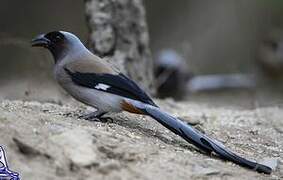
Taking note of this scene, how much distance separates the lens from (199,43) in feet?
52.1

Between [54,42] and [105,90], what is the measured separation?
0.74m

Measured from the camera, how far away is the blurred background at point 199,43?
445 inches

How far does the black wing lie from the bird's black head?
1.33ft

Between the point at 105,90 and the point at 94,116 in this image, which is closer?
the point at 105,90

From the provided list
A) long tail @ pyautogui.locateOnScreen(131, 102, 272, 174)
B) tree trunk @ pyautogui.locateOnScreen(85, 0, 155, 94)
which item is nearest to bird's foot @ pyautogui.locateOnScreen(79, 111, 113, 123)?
long tail @ pyautogui.locateOnScreen(131, 102, 272, 174)

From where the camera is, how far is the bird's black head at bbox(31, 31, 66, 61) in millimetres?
5605

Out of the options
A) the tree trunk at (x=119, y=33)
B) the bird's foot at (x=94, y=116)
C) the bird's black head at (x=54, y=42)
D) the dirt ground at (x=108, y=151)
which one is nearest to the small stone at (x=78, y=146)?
the dirt ground at (x=108, y=151)

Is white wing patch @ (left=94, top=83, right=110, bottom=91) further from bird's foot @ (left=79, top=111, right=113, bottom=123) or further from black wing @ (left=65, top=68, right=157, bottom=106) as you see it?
bird's foot @ (left=79, top=111, right=113, bottom=123)

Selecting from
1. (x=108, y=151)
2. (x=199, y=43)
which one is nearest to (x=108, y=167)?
(x=108, y=151)

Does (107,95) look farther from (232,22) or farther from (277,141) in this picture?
(232,22)

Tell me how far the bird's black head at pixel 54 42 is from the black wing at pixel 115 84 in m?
Answer: 0.41

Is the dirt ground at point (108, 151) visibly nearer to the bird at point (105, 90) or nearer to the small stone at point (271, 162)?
the small stone at point (271, 162)

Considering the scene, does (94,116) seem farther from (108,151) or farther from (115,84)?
(108,151)

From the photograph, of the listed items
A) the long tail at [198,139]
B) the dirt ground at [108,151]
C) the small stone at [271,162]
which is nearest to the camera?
the dirt ground at [108,151]
